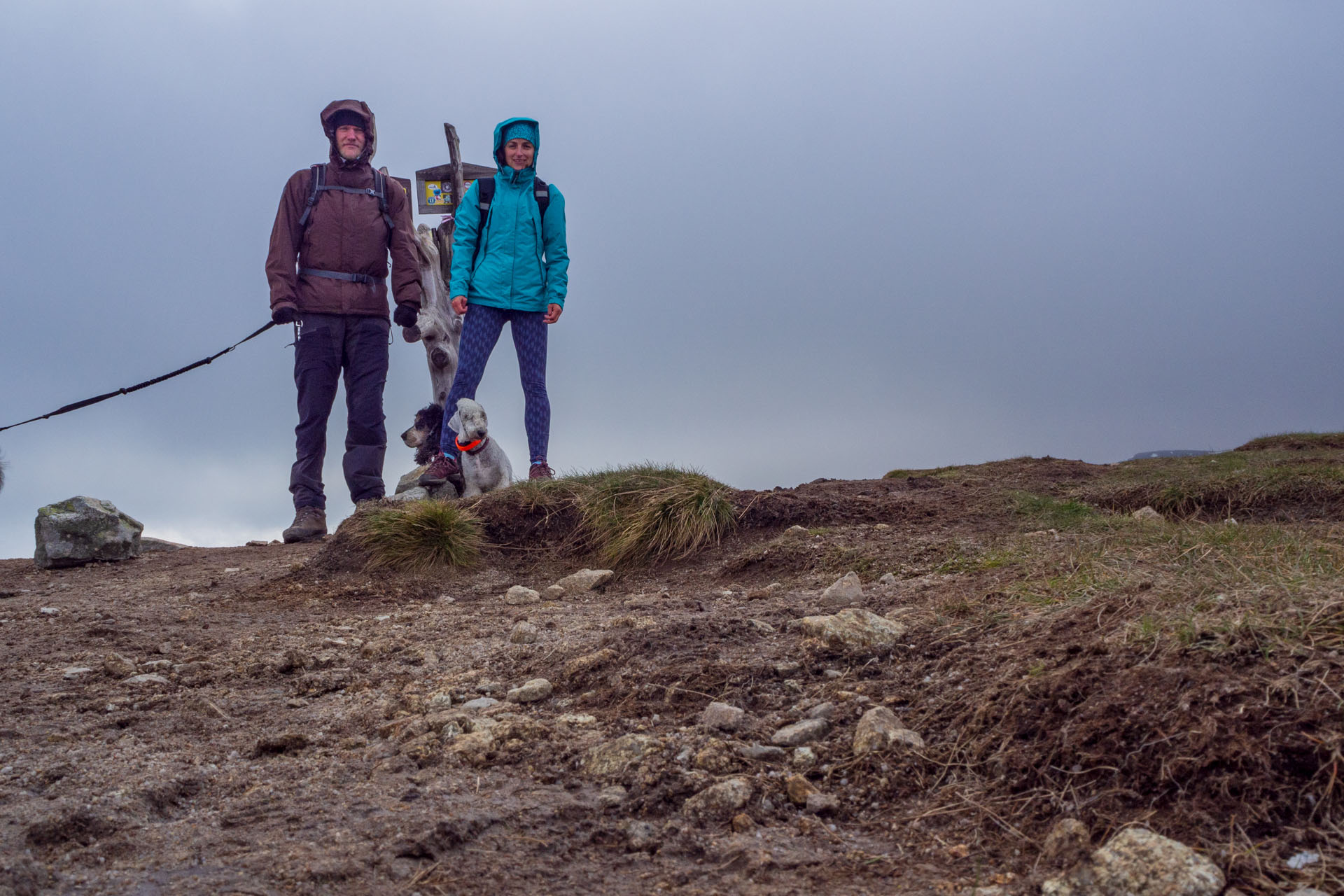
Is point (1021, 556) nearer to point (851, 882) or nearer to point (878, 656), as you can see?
point (878, 656)

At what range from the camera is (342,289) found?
26.2 ft

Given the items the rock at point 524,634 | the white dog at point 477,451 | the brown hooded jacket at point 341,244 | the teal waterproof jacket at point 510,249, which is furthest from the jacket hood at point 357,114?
the rock at point 524,634

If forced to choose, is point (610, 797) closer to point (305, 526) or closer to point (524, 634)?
point (524, 634)

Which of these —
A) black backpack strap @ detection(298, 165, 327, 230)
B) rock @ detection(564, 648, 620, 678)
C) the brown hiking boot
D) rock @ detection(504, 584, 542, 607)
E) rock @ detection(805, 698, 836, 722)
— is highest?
black backpack strap @ detection(298, 165, 327, 230)

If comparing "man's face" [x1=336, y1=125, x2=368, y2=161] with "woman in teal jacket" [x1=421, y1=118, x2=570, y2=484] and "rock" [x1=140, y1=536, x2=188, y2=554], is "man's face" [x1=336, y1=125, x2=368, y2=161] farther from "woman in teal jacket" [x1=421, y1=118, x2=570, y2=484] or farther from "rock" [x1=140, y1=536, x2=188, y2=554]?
"rock" [x1=140, y1=536, x2=188, y2=554]

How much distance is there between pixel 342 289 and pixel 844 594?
5991 mm

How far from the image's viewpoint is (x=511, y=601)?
15.6ft

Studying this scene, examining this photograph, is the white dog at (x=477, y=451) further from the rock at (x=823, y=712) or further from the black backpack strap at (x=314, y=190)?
the rock at (x=823, y=712)

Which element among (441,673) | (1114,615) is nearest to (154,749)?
(441,673)

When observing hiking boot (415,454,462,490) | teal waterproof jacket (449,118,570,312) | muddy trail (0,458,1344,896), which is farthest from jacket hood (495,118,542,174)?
muddy trail (0,458,1344,896)

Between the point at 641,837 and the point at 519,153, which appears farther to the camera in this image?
→ the point at 519,153

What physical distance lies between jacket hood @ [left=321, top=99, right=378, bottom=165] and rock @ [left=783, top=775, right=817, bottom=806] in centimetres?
758

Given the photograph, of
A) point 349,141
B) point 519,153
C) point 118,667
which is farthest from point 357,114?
point 118,667

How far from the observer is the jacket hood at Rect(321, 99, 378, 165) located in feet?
26.5
